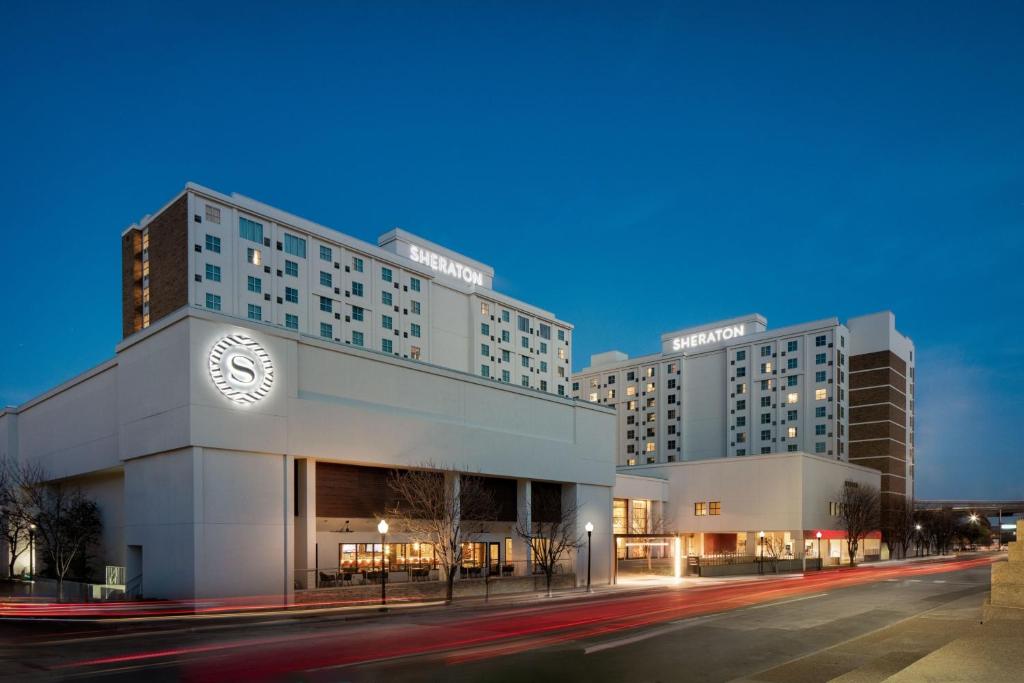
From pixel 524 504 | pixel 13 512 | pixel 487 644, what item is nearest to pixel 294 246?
pixel 13 512

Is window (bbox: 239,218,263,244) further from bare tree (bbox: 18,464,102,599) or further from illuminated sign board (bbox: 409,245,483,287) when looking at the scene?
bare tree (bbox: 18,464,102,599)

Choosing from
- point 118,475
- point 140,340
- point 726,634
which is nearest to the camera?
point 726,634

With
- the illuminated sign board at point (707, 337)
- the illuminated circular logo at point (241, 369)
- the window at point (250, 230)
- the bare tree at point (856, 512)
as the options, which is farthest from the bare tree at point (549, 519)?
the illuminated sign board at point (707, 337)

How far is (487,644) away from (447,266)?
2812 inches

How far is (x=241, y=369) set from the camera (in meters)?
34.0

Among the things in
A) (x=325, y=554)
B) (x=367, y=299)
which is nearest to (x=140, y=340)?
(x=325, y=554)

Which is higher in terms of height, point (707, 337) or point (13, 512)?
point (707, 337)

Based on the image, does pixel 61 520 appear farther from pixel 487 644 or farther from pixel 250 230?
pixel 250 230

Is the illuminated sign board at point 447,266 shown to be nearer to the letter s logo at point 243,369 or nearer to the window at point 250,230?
the window at point 250,230

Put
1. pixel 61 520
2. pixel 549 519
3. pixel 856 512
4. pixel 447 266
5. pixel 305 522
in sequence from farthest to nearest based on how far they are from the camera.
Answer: pixel 447 266, pixel 856 512, pixel 549 519, pixel 61 520, pixel 305 522

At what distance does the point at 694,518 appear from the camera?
8325 centimetres

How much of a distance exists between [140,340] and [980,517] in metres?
193

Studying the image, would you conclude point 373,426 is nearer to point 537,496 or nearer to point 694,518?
point 537,496

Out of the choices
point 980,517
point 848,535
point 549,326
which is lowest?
point 980,517
